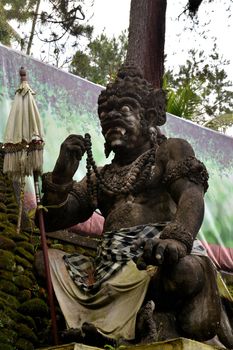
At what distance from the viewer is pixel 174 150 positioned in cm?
459

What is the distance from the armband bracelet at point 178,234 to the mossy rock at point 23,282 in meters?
2.20

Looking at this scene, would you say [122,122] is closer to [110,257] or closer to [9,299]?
[110,257]

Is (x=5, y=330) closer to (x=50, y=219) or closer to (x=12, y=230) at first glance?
(x=50, y=219)

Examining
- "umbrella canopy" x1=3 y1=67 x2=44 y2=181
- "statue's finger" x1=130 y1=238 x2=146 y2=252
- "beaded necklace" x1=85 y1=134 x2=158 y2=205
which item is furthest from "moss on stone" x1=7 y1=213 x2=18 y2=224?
"statue's finger" x1=130 y1=238 x2=146 y2=252

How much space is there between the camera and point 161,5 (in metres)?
8.77

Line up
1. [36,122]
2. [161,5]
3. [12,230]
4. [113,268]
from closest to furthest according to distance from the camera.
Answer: [113,268] < [36,122] < [12,230] < [161,5]

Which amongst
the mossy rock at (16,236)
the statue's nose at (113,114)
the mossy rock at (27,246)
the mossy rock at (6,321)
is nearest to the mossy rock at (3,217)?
the mossy rock at (16,236)

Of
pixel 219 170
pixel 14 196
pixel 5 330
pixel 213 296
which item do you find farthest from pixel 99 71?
pixel 213 296

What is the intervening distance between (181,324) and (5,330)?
5.43 feet

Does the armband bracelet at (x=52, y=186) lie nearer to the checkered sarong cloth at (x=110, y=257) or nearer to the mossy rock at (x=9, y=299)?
the checkered sarong cloth at (x=110, y=257)

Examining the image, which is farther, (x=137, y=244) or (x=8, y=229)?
(x=8, y=229)

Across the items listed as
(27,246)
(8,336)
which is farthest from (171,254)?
(27,246)

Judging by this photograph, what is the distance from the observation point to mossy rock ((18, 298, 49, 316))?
5.64 meters

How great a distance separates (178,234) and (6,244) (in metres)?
2.66
